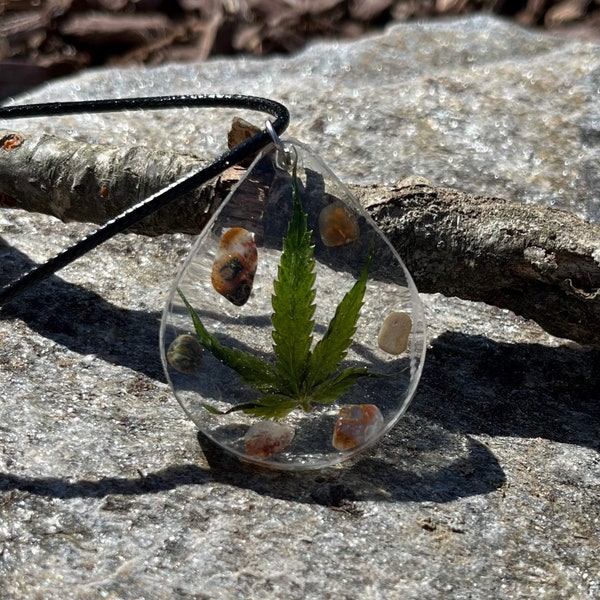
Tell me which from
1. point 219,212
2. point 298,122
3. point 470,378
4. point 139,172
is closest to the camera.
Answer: point 219,212

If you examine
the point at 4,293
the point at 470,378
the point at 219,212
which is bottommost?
the point at 470,378

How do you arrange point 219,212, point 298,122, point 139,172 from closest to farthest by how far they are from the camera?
point 219,212, point 139,172, point 298,122

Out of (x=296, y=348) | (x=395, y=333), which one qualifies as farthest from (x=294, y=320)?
(x=395, y=333)

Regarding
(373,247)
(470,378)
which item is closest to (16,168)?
(373,247)

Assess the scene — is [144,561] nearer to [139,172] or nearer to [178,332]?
[178,332]

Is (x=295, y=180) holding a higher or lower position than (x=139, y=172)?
higher

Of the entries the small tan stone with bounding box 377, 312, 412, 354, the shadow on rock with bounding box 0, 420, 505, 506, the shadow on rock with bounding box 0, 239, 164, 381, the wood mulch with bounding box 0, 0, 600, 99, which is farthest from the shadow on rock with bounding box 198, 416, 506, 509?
the wood mulch with bounding box 0, 0, 600, 99

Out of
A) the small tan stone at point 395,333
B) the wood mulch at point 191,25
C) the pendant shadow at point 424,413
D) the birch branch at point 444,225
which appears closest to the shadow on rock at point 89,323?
the pendant shadow at point 424,413

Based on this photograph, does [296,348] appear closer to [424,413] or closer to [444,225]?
[424,413]
